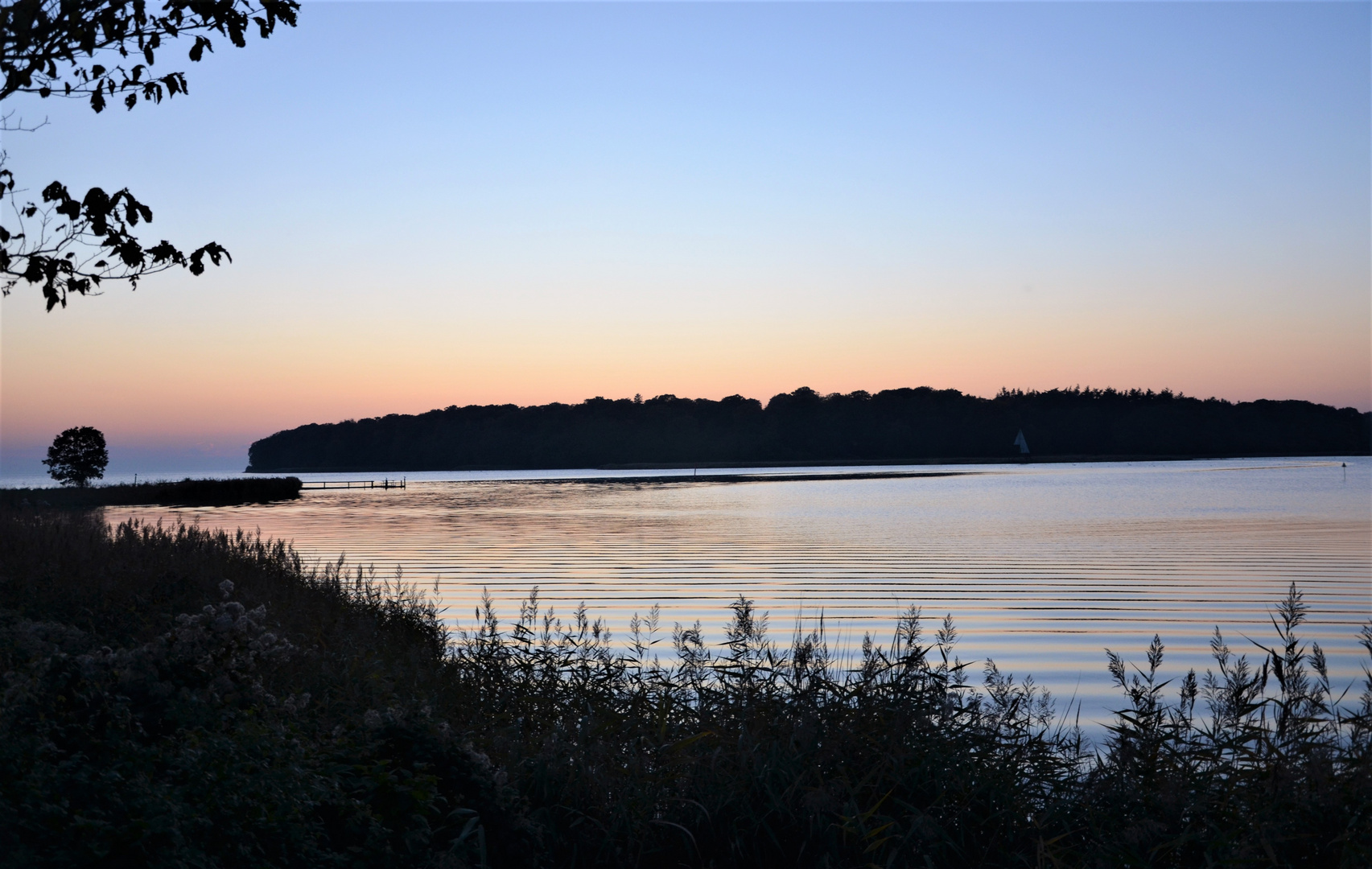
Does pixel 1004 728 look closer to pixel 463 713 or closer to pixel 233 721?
pixel 463 713

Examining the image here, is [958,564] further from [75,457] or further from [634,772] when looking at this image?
[75,457]

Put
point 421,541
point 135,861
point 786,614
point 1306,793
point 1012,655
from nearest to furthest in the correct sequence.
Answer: point 135,861 < point 1306,793 < point 1012,655 < point 786,614 < point 421,541

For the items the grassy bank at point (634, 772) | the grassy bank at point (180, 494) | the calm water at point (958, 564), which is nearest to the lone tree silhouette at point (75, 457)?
Answer: the grassy bank at point (180, 494)

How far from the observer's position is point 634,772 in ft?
20.4

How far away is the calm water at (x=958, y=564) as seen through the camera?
580 inches

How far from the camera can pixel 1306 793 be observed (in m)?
5.21

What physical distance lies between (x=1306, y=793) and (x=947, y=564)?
1879 centimetres

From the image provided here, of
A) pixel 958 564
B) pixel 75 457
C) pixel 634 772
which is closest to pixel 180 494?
pixel 75 457

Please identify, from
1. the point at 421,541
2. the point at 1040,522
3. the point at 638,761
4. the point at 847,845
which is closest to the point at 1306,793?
the point at 847,845

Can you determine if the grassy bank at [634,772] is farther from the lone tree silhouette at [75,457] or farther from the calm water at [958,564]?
the lone tree silhouette at [75,457]

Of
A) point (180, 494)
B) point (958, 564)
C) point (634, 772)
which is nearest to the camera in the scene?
point (634, 772)

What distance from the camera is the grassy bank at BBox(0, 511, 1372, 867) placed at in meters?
4.44

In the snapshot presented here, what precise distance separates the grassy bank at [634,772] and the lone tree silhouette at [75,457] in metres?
88.8

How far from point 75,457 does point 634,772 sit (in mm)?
92952
